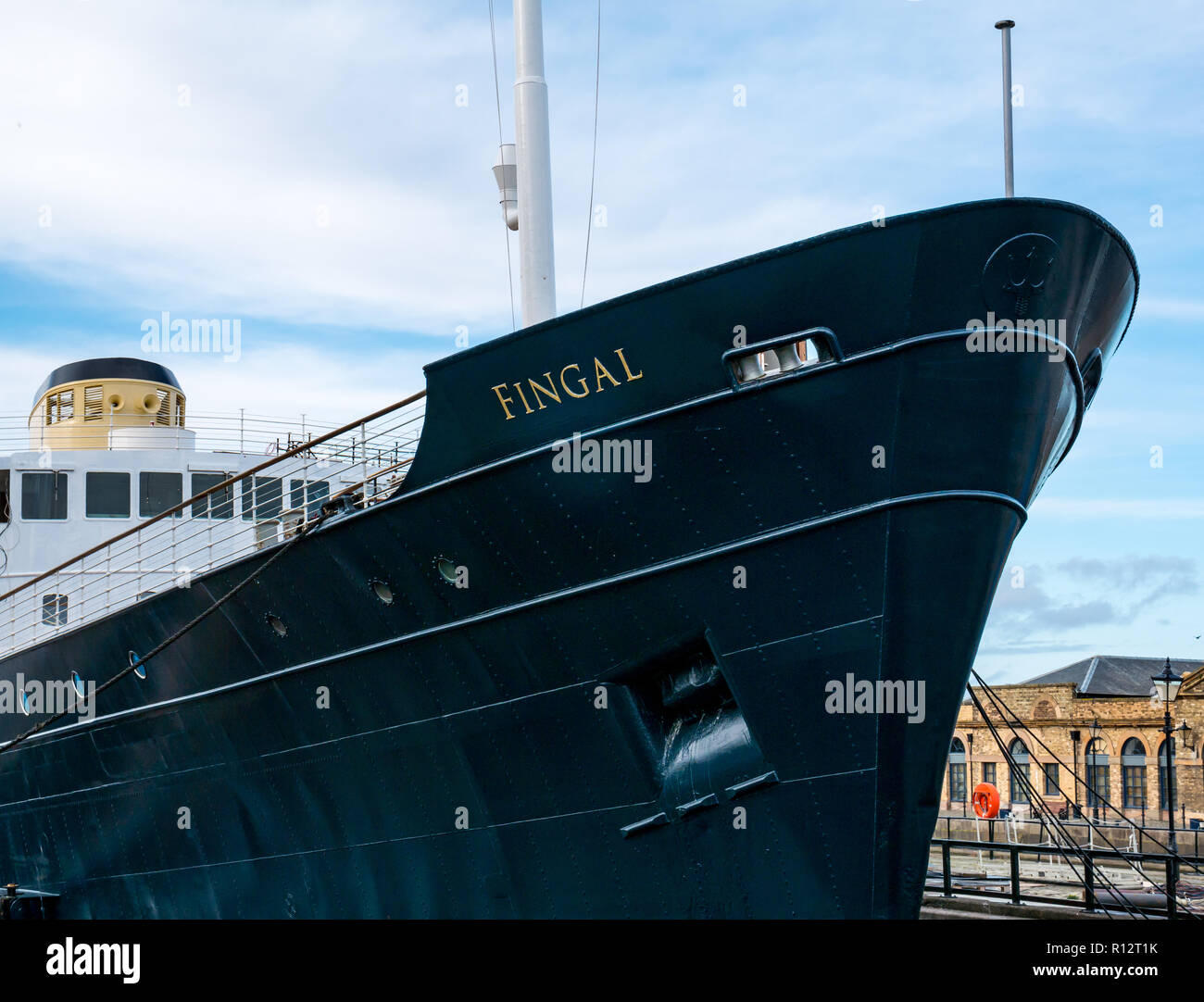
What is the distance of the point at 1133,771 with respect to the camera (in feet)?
137

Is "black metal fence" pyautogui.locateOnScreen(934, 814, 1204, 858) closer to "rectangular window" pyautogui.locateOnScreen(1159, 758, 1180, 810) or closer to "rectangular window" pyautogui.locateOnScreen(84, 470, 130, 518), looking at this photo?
"rectangular window" pyautogui.locateOnScreen(1159, 758, 1180, 810)

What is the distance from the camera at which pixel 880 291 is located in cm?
683

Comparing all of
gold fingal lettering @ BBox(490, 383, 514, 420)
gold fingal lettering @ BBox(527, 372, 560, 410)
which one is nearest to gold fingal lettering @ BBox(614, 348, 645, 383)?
gold fingal lettering @ BBox(527, 372, 560, 410)

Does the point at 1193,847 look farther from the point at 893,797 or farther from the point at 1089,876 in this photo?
the point at 893,797

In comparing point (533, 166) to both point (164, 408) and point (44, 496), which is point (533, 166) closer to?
point (44, 496)

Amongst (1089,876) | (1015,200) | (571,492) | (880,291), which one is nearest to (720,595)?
(571,492)

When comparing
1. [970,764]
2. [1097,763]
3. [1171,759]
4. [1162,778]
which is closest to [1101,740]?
[1097,763]

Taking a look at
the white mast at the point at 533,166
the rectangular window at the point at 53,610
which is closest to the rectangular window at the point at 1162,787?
the rectangular window at the point at 53,610

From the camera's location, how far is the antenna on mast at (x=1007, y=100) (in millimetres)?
7219

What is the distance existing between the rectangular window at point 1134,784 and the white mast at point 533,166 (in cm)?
3901

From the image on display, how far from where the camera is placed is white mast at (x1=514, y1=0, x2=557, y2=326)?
938 cm

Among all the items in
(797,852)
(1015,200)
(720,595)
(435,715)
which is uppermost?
(1015,200)

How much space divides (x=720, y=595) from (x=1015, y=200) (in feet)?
9.22

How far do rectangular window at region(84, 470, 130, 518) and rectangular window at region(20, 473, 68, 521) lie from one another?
0.97 ft
